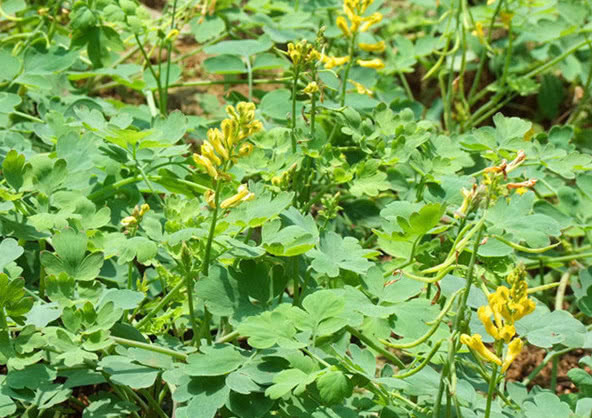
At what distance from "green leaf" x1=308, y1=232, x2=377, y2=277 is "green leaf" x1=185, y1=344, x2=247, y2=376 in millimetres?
238

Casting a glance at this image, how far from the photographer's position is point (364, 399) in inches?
60.6

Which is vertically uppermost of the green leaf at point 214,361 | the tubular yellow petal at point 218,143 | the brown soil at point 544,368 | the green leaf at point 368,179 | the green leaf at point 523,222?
the tubular yellow petal at point 218,143

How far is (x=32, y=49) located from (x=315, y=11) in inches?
45.6

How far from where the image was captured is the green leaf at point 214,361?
1398 millimetres

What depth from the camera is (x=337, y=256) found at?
5.25ft

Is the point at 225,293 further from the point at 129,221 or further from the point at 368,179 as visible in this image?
the point at 368,179

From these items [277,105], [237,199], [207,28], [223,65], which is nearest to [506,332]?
[237,199]

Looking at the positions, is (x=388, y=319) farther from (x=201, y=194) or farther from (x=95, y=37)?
(x=95, y=37)

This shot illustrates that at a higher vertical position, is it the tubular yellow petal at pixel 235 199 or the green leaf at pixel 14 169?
the tubular yellow petal at pixel 235 199

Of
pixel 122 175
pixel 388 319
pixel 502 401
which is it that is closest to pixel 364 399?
pixel 388 319

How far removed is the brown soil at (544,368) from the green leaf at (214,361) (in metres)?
1.09

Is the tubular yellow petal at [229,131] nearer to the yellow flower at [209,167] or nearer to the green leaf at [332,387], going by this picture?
the yellow flower at [209,167]

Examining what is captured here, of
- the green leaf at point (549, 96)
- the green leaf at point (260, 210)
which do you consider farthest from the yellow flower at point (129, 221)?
the green leaf at point (549, 96)

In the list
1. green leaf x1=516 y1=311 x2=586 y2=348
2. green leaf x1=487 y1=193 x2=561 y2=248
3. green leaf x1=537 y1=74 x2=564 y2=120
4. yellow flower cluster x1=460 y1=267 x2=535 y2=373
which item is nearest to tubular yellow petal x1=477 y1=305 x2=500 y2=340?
yellow flower cluster x1=460 y1=267 x2=535 y2=373
